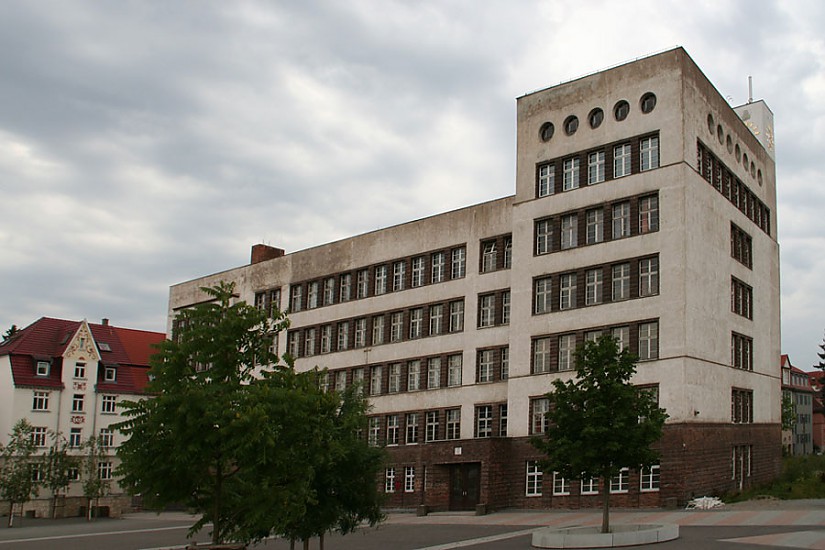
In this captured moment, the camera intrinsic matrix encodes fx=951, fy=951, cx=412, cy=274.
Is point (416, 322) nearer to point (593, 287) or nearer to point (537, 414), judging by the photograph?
point (537, 414)

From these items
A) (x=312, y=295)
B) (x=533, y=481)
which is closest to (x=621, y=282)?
(x=533, y=481)

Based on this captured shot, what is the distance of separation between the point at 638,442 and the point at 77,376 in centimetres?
5417

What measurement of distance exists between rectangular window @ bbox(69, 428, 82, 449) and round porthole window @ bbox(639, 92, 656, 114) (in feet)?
159

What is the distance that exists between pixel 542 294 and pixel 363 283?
15.0 m

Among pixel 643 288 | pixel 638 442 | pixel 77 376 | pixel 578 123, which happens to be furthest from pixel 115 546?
pixel 77 376

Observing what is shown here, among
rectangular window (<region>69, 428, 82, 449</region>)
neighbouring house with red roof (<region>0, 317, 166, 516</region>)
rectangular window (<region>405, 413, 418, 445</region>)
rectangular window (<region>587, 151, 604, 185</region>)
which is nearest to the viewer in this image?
rectangular window (<region>587, 151, 604, 185</region>)

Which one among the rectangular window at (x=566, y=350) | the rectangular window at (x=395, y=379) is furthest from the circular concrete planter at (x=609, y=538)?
the rectangular window at (x=395, y=379)

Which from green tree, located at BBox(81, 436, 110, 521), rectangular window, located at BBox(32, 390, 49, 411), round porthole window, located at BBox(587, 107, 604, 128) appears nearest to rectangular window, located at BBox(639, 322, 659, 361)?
round porthole window, located at BBox(587, 107, 604, 128)

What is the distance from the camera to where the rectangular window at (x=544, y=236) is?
152ft

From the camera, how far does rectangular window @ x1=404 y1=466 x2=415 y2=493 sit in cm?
5203

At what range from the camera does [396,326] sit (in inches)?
2183

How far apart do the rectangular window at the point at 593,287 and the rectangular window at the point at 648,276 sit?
2111mm

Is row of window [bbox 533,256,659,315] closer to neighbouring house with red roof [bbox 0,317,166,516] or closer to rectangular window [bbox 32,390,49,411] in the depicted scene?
neighbouring house with red roof [bbox 0,317,166,516]

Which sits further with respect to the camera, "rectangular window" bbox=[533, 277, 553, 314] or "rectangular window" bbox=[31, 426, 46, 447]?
"rectangular window" bbox=[31, 426, 46, 447]
